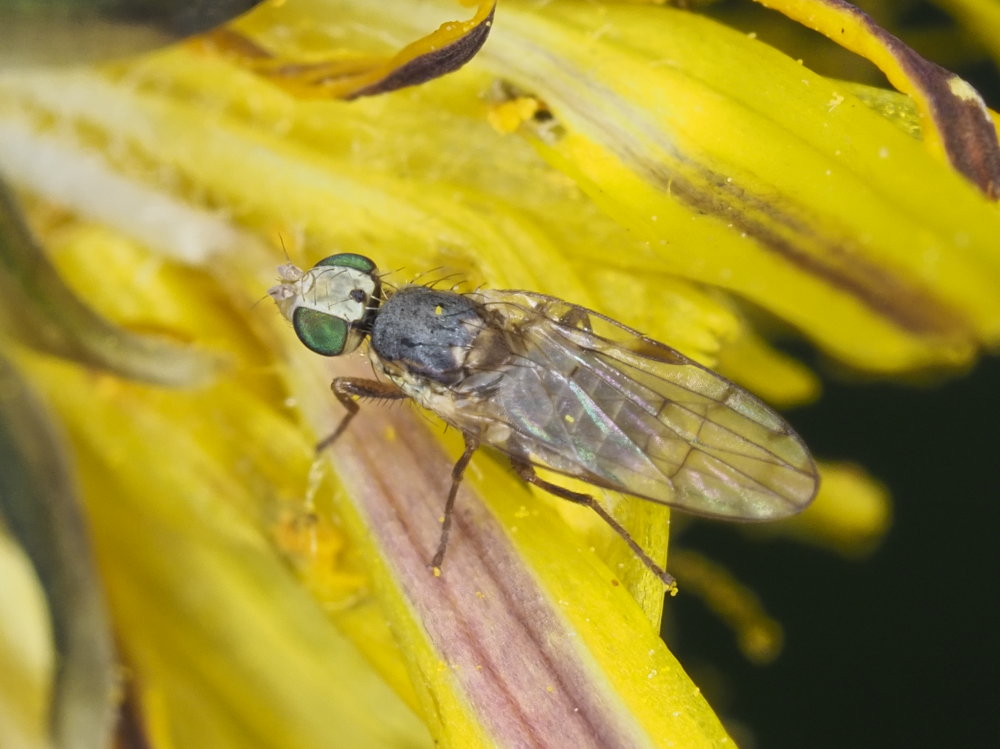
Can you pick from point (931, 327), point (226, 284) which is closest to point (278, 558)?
point (226, 284)

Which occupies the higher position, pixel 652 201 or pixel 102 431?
pixel 652 201

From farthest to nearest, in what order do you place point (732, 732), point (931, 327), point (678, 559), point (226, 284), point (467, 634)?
point (732, 732)
point (678, 559)
point (226, 284)
point (931, 327)
point (467, 634)

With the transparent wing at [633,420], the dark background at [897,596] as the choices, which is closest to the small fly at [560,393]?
the transparent wing at [633,420]

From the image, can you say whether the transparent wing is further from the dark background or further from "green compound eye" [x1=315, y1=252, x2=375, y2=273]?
the dark background

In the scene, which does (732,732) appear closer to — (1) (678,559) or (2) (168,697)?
Result: (1) (678,559)

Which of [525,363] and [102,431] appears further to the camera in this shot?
[102,431]

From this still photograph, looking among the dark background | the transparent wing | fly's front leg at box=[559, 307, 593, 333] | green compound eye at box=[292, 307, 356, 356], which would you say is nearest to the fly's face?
green compound eye at box=[292, 307, 356, 356]

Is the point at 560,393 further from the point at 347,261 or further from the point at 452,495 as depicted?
the point at 347,261
